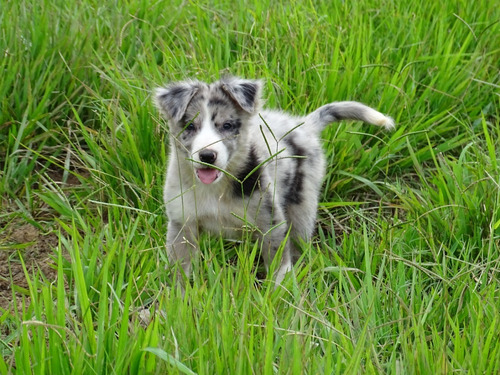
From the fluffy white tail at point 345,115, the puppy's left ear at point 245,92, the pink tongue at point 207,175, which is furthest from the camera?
the fluffy white tail at point 345,115

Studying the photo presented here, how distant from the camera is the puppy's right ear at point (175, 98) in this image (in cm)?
451

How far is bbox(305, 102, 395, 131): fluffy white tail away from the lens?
4.84 metres

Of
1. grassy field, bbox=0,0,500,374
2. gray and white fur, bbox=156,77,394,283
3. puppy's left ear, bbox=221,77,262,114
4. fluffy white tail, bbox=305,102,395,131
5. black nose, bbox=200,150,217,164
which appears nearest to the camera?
grassy field, bbox=0,0,500,374

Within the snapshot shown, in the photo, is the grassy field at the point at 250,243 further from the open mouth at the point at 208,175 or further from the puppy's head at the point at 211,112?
the open mouth at the point at 208,175

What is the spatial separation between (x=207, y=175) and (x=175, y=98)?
506 millimetres

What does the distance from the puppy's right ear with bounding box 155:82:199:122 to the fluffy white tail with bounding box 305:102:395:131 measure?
0.83 metres

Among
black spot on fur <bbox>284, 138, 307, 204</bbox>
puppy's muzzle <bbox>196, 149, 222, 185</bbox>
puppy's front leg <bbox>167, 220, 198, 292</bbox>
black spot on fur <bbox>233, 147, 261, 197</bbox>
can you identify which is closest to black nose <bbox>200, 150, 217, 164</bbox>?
puppy's muzzle <bbox>196, 149, 222, 185</bbox>

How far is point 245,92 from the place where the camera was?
4.62 m

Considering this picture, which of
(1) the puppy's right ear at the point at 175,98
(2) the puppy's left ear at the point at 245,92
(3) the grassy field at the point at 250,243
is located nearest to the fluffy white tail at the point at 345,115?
(3) the grassy field at the point at 250,243

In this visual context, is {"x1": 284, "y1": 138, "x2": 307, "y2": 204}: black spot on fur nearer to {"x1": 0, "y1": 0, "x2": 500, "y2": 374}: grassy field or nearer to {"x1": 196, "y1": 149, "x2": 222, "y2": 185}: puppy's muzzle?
{"x1": 0, "y1": 0, "x2": 500, "y2": 374}: grassy field

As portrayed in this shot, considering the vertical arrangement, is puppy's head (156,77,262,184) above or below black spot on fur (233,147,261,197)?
above

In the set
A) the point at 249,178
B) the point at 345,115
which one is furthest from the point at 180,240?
the point at 345,115

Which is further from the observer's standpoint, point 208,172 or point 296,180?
point 296,180

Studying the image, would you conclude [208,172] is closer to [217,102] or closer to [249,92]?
[217,102]
